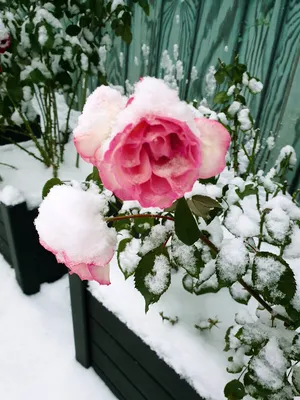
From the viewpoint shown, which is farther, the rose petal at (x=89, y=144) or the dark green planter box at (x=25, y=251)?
the dark green planter box at (x=25, y=251)

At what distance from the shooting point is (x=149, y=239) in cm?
64

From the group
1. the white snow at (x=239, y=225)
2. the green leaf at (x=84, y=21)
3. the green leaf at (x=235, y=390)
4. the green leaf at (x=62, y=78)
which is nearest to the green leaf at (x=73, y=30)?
the green leaf at (x=84, y=21)

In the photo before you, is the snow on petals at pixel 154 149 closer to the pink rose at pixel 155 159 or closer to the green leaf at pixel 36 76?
the pink rose at pixel 155 159

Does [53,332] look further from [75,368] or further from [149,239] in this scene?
[149,239]

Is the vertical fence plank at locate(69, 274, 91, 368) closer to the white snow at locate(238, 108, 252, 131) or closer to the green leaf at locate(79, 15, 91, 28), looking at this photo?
the white snow at locate(238, 108, 252, 131)

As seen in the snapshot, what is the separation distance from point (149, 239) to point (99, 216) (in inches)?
7.7

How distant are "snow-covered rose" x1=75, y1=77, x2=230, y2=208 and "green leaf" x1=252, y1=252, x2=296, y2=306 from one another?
0.88 feet

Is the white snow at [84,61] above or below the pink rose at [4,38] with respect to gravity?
below

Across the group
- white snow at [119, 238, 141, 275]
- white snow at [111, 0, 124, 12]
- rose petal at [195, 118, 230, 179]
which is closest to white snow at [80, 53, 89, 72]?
white snow at [111, 0, 124, 12]

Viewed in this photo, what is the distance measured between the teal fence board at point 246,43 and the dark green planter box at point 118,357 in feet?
3.27

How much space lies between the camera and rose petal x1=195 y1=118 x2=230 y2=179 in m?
0.36

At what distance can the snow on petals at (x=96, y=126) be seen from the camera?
366mm

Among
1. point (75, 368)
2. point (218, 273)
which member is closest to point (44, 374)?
point (75, 368)

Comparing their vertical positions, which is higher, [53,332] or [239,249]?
[239,249]
